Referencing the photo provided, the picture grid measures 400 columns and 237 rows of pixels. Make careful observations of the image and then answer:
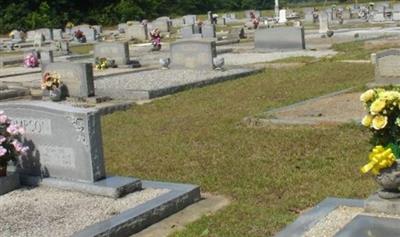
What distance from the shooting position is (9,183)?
7.82 meters

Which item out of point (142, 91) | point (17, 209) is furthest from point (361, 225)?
point (142, 91)

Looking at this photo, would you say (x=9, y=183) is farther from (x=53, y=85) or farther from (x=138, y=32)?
(x=138, y=32)

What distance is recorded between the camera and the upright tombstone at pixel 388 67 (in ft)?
47.2

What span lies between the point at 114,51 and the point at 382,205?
17.6 meters

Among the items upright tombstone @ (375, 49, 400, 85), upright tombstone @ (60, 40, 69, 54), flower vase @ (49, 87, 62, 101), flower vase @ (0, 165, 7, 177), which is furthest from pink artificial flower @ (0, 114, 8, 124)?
upright tombstone @ (60, 40, 69, 54)

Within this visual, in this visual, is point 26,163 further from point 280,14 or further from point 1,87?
point 280,14

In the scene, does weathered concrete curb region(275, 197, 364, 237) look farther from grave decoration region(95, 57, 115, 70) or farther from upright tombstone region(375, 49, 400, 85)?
grave decoration region(95, 57, 115, 70)

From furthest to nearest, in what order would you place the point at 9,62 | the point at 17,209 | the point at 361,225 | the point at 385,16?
the point at 385,16 → the point at 9,62 → the point at 17,209 → the point at 361,225

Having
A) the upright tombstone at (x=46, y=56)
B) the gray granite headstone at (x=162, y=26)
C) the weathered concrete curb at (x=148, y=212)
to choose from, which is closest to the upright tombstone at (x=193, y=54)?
the upright tombstone at (x=46, y=56)

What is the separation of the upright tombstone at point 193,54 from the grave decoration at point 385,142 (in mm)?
13686

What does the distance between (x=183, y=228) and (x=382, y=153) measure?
1997 mm

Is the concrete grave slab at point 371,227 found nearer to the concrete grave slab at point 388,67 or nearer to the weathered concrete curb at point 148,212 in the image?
the weathered concrete curb at point 148,212

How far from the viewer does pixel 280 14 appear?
49.8 m

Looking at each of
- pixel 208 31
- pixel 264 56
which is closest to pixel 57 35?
pixel 208 31
